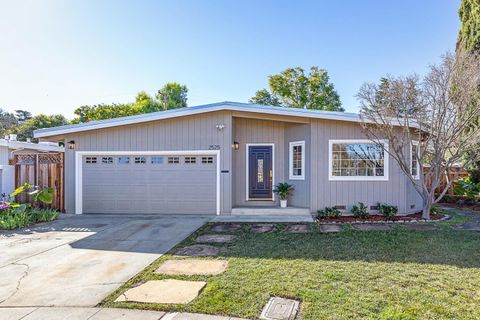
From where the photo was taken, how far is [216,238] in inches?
244

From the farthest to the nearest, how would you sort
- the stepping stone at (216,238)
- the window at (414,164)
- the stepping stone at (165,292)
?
the window at (414,164), the stepping stone at (216,238), the stepping stone at (165,292)

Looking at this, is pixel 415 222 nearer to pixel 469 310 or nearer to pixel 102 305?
pixel 469 310

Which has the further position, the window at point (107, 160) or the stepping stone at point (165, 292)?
the window at point (107, 160)

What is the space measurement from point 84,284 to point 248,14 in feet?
37.0

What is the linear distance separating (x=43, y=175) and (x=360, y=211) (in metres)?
9.67

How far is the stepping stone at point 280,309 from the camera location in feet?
9.42

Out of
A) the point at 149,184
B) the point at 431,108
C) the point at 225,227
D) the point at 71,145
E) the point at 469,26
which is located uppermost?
the point at 469,26

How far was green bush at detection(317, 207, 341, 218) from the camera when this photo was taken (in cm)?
839

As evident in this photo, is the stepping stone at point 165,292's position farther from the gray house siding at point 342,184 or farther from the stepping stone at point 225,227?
the gray house siding at point 342,184

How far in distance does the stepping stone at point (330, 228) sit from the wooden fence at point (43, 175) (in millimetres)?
7932

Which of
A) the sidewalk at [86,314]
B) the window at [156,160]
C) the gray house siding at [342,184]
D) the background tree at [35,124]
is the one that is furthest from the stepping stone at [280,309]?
the background tree at [35,124]

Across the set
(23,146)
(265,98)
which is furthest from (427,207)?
(265,98)

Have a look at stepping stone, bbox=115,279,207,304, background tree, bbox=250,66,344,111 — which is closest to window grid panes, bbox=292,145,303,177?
stepping stone, bbox=115,279,207,304

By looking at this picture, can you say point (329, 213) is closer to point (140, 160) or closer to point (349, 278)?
point (349, 278)
